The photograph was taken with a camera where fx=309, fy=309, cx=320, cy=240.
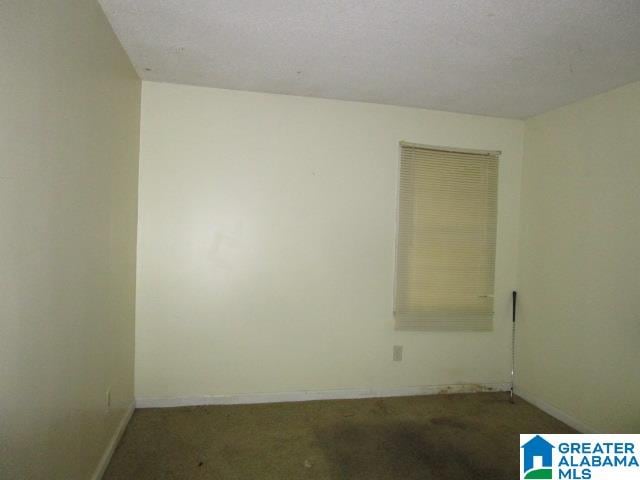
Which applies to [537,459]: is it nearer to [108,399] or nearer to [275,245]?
[275,245]

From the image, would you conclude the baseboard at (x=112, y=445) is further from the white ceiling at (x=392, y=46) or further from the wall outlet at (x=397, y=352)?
the white ceiling at (x=392, y=46)

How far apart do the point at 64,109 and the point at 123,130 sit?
81 cm

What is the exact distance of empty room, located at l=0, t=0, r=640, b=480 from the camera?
1.54m

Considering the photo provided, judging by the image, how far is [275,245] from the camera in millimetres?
2750

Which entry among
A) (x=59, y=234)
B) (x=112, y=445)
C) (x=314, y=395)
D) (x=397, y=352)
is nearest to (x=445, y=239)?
(x=397, y=352)

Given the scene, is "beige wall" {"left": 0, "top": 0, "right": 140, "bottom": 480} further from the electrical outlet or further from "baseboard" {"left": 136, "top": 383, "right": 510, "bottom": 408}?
"baseboard" {"left": 136, "top": 383, "right": 510, "bottom": 408}

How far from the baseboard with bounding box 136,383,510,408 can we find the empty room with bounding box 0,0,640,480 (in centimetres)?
2

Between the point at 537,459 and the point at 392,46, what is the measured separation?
8.45ft

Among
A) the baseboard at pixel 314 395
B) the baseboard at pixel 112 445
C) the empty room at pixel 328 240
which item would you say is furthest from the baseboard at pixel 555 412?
the baseboard at pixel 112 445

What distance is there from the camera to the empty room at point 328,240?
1536 millimetres

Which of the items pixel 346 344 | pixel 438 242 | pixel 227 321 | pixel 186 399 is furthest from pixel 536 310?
pixel 186 399

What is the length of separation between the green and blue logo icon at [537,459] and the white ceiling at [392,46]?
2.34 metres

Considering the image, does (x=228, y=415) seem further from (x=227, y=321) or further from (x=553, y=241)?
(x=553, y=241)

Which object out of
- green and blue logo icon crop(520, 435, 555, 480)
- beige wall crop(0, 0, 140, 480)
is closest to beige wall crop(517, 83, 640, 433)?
green and blue logo icon crop(520, 435, 555, 480)
